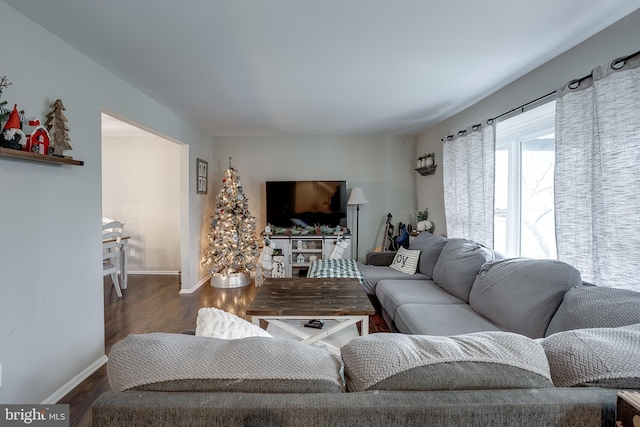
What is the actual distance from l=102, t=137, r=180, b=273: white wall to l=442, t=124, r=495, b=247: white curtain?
14.8ft

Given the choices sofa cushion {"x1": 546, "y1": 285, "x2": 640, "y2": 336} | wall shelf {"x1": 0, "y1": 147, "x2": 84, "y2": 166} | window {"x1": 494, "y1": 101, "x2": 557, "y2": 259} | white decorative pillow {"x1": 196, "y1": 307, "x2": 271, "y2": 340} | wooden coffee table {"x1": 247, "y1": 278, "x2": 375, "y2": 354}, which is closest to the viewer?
white decorative pillow {"x1": 196, "y1": 307, "x2": 271, "y2": 340}

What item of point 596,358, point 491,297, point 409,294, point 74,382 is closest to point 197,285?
point 74,382

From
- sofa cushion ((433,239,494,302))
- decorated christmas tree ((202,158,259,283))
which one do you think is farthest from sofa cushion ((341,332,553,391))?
decorated christmas tree ((202,158,259,283))

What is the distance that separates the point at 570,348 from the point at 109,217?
6418mm

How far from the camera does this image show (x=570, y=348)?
843 mm

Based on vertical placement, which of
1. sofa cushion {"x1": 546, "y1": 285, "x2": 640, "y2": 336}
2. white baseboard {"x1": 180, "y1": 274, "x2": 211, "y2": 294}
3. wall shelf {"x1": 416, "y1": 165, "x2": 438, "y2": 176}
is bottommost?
white baseboard {"x1": 180, "y1": 274, "x2": 211, "y2": 294}

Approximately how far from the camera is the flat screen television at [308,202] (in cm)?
507

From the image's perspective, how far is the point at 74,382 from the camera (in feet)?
7.04

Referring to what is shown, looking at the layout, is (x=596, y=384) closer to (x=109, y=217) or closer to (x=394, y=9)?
(x=394, y=9)

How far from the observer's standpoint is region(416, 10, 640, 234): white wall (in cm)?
180

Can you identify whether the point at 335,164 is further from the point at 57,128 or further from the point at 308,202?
the point at 57,128

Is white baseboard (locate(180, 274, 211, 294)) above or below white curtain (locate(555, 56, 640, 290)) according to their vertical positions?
below

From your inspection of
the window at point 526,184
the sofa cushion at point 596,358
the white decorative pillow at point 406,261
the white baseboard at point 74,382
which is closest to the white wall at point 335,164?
the white decorative pillow at point 406,261

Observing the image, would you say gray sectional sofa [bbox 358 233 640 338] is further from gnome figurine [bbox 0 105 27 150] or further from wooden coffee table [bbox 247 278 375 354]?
gnome figurine [bbox 0 105 27 150]
